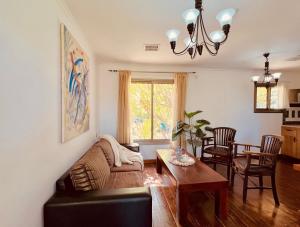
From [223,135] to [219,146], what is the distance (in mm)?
254

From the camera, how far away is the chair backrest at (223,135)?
13.1ft

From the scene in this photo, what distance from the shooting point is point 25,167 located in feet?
3.75

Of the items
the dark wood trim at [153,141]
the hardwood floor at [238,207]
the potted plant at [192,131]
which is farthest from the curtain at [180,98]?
the hardwood floor at [238,207]

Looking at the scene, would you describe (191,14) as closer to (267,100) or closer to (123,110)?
(123,110)

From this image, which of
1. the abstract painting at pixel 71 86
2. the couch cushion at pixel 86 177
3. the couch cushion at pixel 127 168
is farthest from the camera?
the couch cushion at pixel 127 168

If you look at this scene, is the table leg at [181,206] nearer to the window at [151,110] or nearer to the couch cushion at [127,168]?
the couch cushion at [127,168]

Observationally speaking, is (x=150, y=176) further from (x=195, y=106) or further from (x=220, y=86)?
(x=220, y=86)

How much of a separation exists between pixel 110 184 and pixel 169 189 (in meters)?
1.19

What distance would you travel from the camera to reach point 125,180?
91.1 inches

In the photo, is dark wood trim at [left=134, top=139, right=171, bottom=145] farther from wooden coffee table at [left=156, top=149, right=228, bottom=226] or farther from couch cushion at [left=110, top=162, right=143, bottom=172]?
wooden coffee table at [left=156, top=149, right=228, bottom=226]

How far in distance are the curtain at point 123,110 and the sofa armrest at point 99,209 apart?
7.89 ft

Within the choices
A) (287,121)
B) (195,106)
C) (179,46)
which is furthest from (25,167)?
(287,121)

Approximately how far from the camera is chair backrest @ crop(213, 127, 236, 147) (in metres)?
3.99

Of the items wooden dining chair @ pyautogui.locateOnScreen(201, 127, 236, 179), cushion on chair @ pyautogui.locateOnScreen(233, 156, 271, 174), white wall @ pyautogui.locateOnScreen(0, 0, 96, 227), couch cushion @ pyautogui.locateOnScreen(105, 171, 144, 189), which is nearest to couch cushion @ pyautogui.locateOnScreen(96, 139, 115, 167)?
couch cushion @ pyautogui.locateOnScreen(105, 171, 144, 189)
